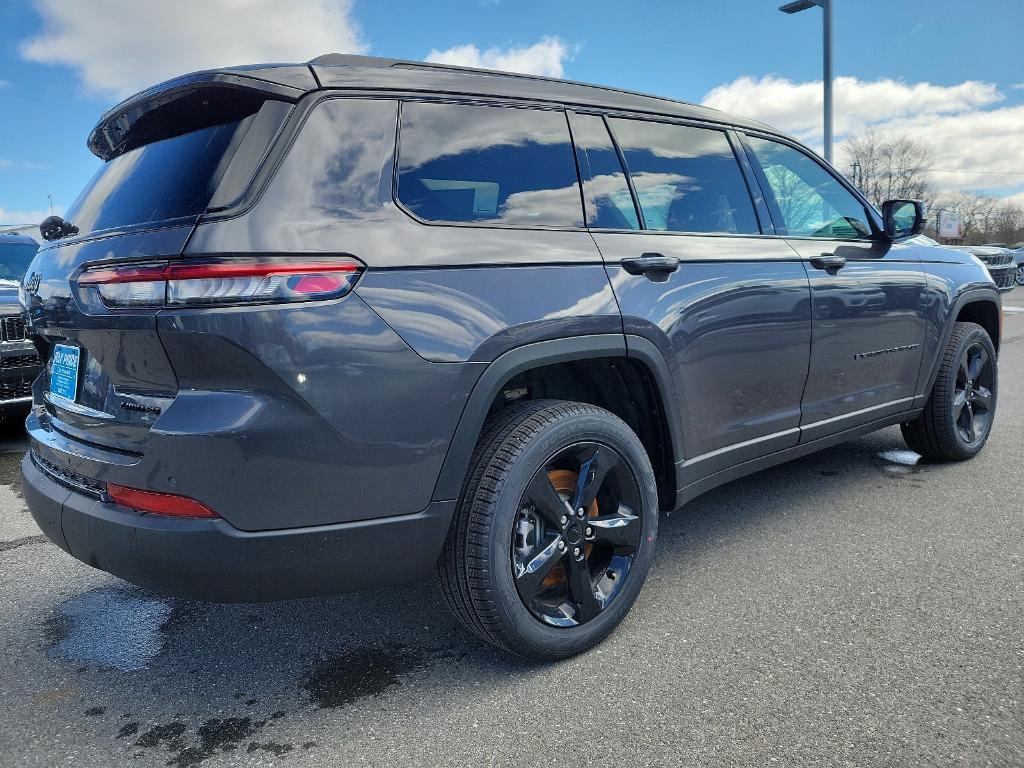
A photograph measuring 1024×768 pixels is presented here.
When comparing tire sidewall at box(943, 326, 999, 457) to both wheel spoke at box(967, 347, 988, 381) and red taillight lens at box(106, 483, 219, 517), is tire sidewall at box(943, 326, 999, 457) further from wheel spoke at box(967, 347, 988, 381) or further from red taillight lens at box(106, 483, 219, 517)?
red taillight lens at box(106, 483, 219, 517)

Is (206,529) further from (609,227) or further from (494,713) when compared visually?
(609,227)

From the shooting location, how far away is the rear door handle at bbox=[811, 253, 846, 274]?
10.8ft

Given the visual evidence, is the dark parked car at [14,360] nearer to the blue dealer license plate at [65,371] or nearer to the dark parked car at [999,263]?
the blue dealer license plate at [65,371]

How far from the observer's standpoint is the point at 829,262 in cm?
334

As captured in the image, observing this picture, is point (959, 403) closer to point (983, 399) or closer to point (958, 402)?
point (958, 402)

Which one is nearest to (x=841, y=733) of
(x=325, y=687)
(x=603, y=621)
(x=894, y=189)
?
(x=603, y=621)

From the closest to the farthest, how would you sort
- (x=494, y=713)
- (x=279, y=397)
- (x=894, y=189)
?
1. (x=279, y=397)
2. (x=494, y=713)
3. (x=894, y=189)

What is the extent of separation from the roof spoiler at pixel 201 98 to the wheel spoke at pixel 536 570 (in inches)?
55.8

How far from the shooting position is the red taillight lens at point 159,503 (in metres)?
1.88

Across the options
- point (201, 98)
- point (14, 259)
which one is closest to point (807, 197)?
point (201, 98)

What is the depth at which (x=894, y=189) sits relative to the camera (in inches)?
A: 1638

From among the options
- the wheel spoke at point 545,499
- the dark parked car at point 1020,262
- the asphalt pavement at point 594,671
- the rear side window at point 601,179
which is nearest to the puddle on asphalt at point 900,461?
the asphalt pavement at point 594,671

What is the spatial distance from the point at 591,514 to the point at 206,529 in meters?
1.14

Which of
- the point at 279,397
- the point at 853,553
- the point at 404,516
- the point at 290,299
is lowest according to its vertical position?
the point at 853,553
